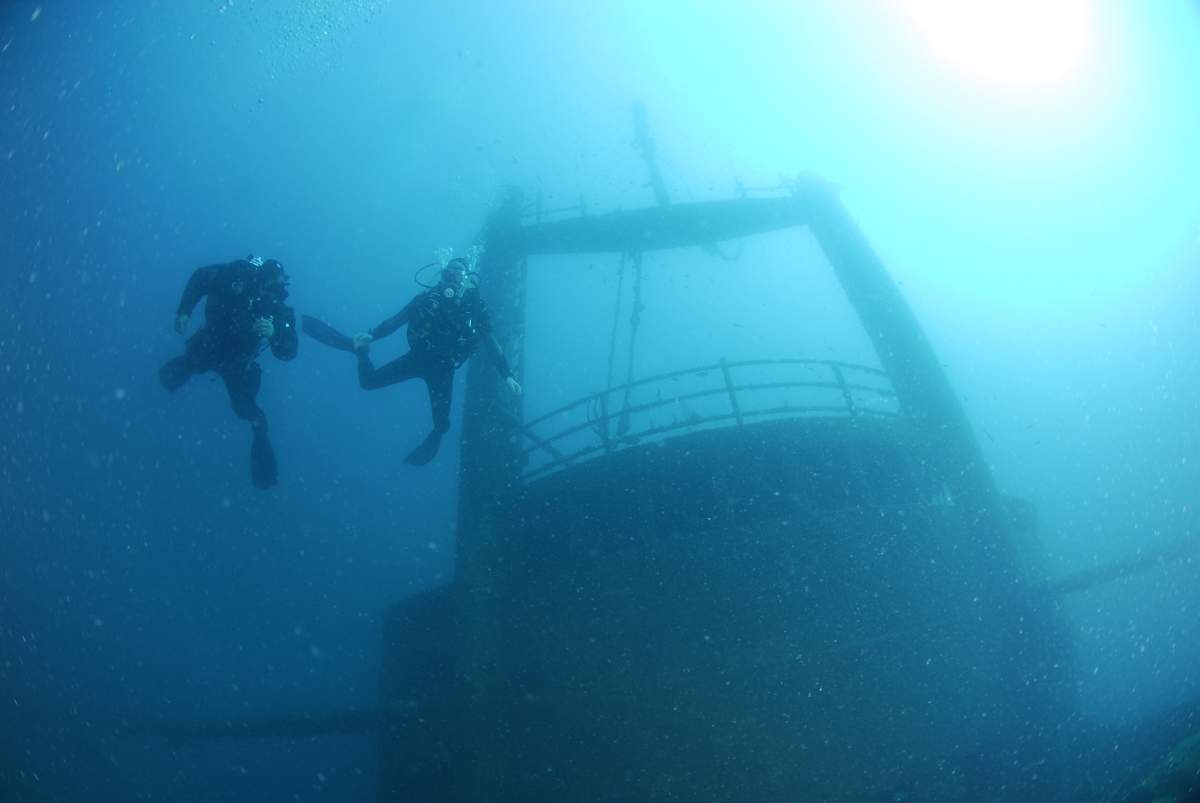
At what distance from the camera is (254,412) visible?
5.61m

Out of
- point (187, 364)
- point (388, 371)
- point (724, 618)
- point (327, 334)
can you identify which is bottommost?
point (724, 618)

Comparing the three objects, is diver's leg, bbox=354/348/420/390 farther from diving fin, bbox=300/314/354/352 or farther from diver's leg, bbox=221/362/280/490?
diver's leg, bbox=221/362/280/490

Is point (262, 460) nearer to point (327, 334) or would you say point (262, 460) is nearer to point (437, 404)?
point (327, 334)

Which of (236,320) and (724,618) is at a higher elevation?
(236,320)

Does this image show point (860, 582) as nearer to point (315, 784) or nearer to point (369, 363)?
point (369, 363)

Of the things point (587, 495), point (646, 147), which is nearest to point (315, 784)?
point (587, 495)

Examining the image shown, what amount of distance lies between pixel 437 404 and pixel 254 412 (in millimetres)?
1858

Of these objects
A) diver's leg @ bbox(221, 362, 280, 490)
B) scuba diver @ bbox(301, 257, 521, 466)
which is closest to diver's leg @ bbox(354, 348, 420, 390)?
scuba diver @ bbox(301, 257, 521, 466)

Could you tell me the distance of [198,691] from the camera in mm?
9031

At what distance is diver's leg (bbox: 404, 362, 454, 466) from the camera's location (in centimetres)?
541

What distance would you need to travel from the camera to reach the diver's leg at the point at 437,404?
5.41m

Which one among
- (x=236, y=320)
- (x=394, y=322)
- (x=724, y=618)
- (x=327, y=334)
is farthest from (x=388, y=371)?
(x=724, y=618)

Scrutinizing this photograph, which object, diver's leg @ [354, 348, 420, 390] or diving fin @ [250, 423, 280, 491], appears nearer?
diver's leg @ [354, 348, 420, 390]

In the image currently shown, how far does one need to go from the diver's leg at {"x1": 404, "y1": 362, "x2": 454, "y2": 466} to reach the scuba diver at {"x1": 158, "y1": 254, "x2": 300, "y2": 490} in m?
1.27
